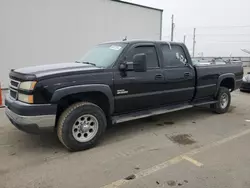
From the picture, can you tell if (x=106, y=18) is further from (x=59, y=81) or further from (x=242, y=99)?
(x=59, y=81)

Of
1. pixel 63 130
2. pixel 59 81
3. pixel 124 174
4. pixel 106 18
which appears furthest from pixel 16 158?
pixel 106 18

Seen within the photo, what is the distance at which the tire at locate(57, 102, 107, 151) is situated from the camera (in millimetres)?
3650

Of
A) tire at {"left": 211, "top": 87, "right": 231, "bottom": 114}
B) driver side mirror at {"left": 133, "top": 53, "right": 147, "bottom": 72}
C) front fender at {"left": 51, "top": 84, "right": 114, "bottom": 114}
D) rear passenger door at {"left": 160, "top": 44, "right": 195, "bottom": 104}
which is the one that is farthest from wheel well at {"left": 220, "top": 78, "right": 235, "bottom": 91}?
front fender at {"left": 51, "top": 84, "right": 114, "bottom": 114}

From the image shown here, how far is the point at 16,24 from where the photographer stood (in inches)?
375

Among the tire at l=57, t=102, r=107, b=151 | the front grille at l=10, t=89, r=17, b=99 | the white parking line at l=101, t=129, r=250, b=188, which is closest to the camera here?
the white parking line at l=101, t=129, r=250, b=188

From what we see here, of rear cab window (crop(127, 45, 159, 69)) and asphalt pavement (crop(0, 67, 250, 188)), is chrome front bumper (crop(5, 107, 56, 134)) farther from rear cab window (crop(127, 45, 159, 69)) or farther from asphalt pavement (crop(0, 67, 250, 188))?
rear cab window (crop(127, 45, 159, 69))

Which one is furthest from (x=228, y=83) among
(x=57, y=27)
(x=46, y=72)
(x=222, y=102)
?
(x=57, y=27)

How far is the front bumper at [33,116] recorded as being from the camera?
3.39 metres

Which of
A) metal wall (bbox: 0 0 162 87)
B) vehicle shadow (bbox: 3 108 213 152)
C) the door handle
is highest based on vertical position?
metal wall (bbox: 0 0 162 87)

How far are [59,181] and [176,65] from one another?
3472mm

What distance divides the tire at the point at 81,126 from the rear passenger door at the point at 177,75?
1.68 m

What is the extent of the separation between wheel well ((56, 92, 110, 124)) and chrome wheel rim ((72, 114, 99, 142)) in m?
0.35

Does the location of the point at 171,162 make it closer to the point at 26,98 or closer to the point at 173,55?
the point at 26,98

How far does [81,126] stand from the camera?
3.86m
